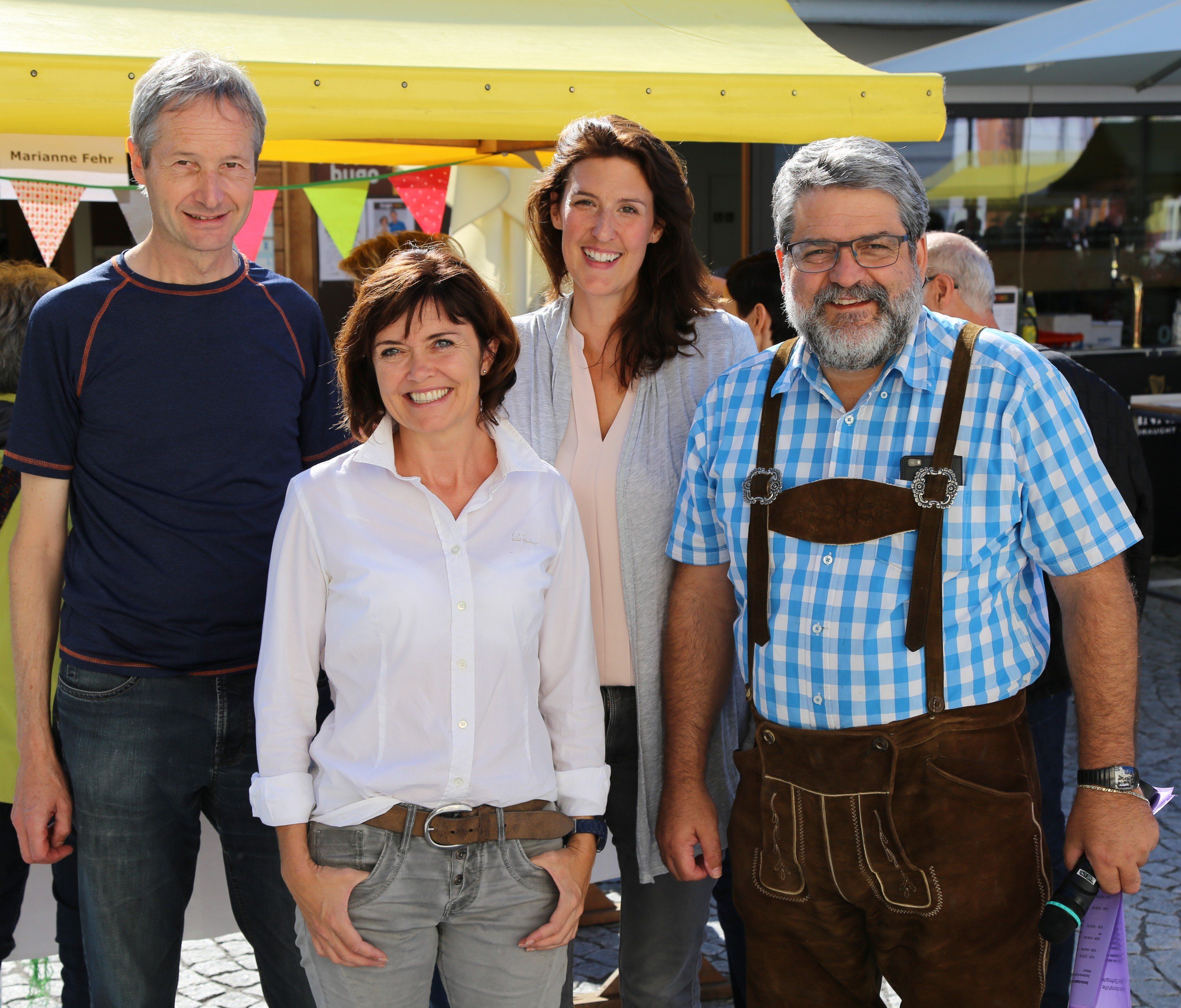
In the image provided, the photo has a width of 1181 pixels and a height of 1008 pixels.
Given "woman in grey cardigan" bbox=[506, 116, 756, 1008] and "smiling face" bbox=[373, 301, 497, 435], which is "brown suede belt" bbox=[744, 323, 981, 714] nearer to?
"woman in grey cardigan" bbox=[506, 116, 756, 1008]

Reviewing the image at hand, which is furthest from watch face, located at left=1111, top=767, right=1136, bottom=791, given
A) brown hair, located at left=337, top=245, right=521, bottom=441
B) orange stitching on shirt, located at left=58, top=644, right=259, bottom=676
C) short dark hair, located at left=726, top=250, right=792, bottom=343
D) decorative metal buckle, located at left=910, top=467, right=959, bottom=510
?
short dark hair, located at left=726, top=250, right=792, bottom=343

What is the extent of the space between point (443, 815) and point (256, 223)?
277 cm

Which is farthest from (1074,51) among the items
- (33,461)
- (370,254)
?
(33,461)

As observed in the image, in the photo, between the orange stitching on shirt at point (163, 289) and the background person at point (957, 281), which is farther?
the background person at point (957, 281)

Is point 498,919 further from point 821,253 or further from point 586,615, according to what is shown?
point 821,253

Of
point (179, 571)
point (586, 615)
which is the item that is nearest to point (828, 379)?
point (586, 615)

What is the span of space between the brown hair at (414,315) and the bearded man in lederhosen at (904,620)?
17.0 inches

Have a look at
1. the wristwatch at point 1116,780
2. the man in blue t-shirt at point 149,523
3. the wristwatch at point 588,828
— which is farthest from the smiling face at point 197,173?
the wristwatch at point 1116,780

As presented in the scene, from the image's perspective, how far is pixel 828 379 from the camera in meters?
2.05

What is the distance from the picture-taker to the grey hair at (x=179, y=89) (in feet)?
6.65

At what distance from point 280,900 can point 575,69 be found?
7.38ft

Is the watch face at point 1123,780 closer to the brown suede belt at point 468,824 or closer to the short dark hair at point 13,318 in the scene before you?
the brown suede belt at point 468,824

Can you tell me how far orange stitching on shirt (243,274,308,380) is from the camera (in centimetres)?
220

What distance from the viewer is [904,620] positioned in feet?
6.14
